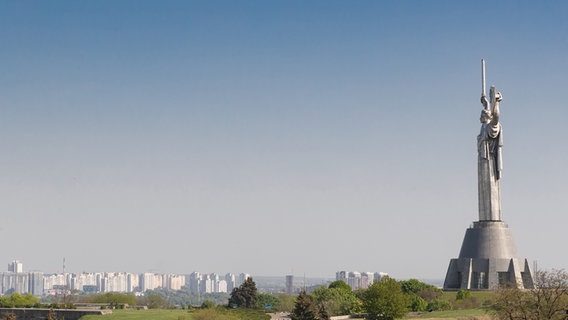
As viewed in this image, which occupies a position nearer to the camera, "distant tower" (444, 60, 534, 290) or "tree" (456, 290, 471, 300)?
"tree" (456, 290, 471, 300)

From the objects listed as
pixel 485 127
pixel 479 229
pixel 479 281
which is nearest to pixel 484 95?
pixel 485 127

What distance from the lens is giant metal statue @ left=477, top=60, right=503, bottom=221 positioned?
67375mm

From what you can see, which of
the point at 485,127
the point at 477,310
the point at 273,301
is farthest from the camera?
the point at 273,301

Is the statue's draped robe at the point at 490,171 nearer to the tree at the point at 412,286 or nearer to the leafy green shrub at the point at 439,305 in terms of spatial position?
the tree at the point at 412,286

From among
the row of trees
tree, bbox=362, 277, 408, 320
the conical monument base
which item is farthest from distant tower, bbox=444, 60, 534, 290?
tree, bbox=362, 277, 408, 320

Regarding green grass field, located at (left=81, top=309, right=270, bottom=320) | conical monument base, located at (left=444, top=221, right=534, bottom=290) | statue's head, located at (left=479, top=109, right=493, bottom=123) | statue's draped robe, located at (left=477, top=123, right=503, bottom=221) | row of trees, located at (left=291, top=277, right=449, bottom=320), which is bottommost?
green grass field, located at (left=81, top=309, right=270, bottom=320)

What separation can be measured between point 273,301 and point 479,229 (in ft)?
87.6

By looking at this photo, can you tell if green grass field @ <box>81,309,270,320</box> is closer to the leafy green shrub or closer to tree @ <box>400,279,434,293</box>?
the leafy green shrub

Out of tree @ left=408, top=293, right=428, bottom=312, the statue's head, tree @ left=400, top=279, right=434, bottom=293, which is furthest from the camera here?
the statue's head

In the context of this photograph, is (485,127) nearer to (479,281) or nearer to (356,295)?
(479,281)

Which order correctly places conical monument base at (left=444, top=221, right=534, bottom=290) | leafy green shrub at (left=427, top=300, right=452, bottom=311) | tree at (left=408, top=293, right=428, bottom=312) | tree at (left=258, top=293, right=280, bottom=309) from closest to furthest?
leafy green shrub at (left=427, top=300, right=452, bottom=311), tree at (left=408, top=293, right=428, bottom=312), conical monument base at (left=444, top=221, right=534, bottom=290), tree at (left=258, top=293, right=280, bottom=309)

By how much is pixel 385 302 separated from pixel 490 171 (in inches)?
882

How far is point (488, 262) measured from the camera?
65.4 metres

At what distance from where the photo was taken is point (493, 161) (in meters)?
68.2
